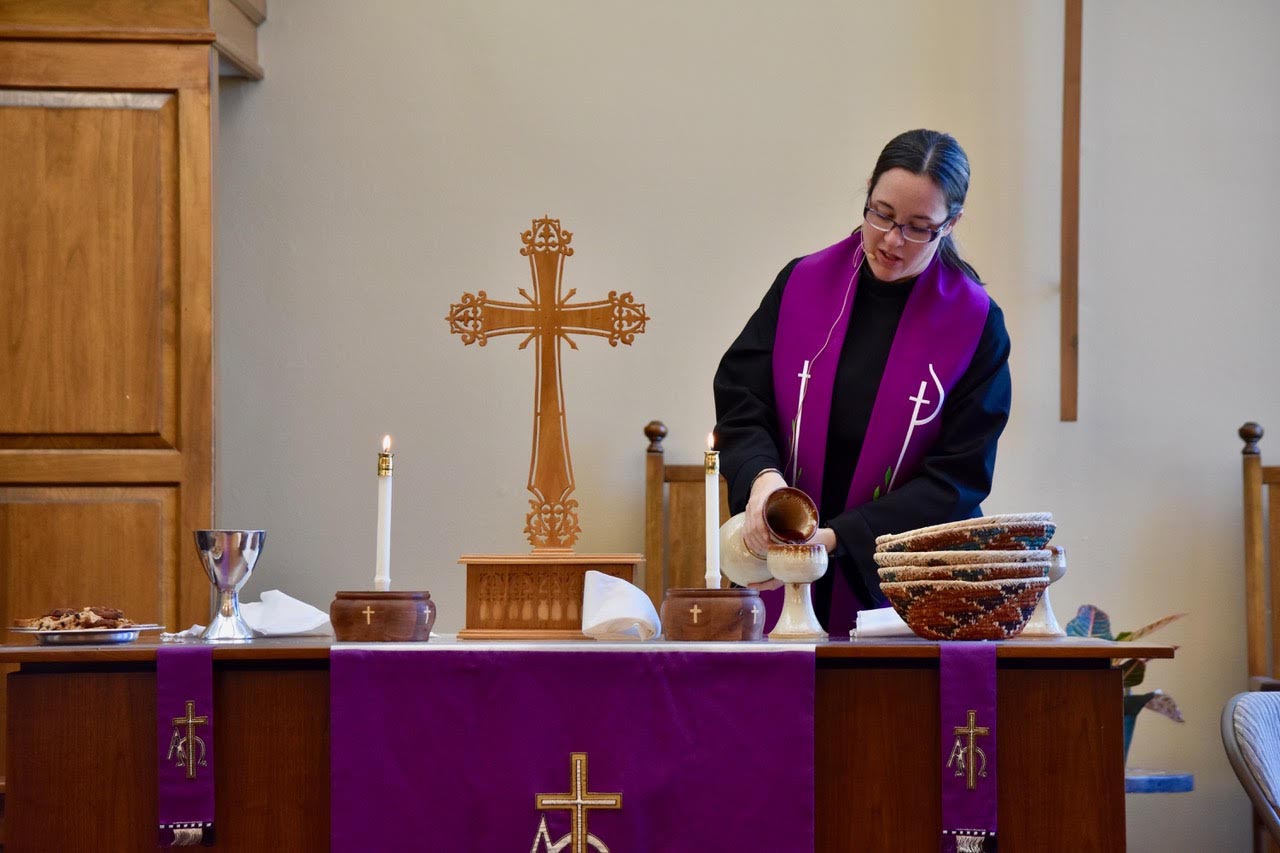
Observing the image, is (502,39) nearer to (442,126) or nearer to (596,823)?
(442,126)

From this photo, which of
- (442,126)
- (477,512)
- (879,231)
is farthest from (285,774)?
(442,126)

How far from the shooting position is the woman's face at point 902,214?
2.31 metres

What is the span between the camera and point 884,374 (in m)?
2.56

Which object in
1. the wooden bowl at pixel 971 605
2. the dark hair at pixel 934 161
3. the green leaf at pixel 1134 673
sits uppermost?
the dark hair at pixel 934 161

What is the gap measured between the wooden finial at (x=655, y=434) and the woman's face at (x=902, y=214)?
139 cm

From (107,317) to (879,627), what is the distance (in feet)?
7.88

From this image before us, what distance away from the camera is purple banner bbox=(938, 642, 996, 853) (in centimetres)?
174

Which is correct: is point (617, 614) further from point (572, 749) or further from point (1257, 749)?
point (1257, 749)

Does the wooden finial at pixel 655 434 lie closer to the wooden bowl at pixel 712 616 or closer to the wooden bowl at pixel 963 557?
the wooden bowl at pixel 712 616

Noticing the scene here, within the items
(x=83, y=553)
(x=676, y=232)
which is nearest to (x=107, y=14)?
(x=83, y=553)

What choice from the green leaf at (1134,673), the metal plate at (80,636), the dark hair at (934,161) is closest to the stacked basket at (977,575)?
the dark hair at (934,161)

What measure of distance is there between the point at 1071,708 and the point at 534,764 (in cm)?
68

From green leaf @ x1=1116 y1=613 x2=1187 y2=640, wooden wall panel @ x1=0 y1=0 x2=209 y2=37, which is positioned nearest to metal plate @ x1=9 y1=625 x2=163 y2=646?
wooden wall panel @ x1=0 y1=0 x2=209 y2=37

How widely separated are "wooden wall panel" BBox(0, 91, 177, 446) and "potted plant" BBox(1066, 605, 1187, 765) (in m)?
2.36
